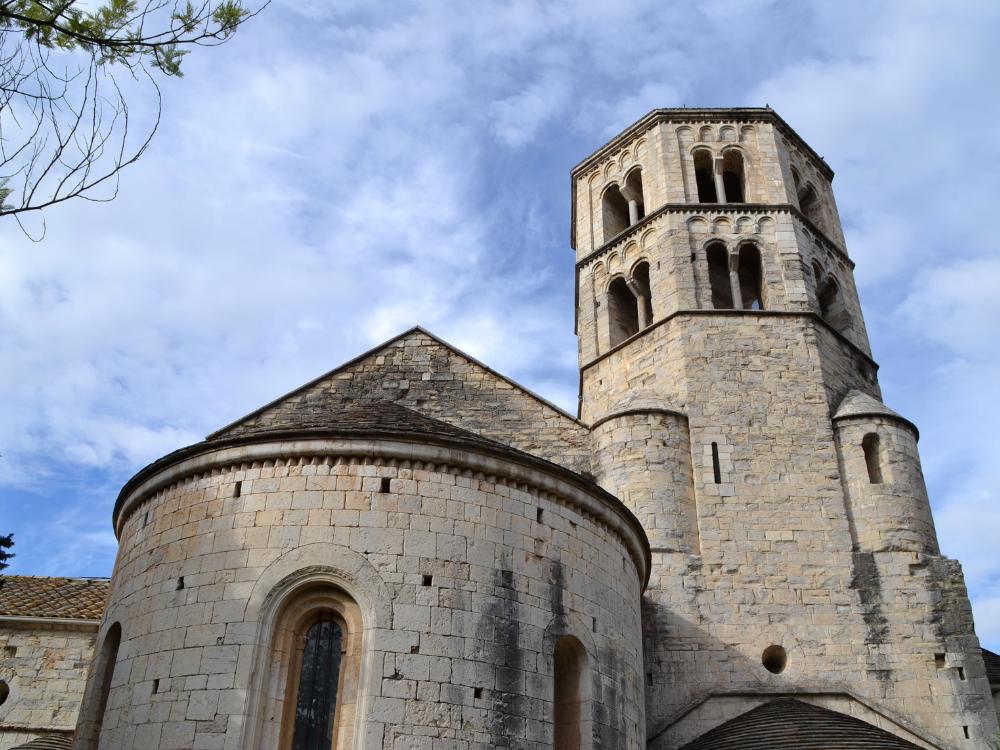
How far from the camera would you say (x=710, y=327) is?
18.1 meters

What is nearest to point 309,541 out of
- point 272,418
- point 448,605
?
point 448,605

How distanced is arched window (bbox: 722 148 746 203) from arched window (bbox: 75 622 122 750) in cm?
1615

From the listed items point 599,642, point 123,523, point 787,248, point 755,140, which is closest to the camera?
point 599,642

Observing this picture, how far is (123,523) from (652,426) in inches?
360

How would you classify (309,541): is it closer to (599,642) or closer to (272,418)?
(599,642)

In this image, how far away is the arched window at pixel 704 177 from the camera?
2153 centimetres

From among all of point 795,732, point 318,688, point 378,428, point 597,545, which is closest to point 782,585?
point 795,732

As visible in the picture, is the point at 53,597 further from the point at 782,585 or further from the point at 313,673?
the point at 782,585

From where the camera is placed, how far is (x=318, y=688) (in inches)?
374

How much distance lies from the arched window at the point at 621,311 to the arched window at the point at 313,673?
11621 millimetres

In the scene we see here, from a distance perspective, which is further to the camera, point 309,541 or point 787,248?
point 787,248

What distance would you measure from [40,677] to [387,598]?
9052 mm

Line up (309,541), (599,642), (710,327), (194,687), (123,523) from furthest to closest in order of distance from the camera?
(710,327) < (123,523) < (599,642) < (309,541) < (194,687)

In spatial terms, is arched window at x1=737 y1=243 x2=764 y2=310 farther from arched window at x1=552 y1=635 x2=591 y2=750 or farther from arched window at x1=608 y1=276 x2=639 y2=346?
arched window at x1=552 y1=635 x2=591 y2=750
